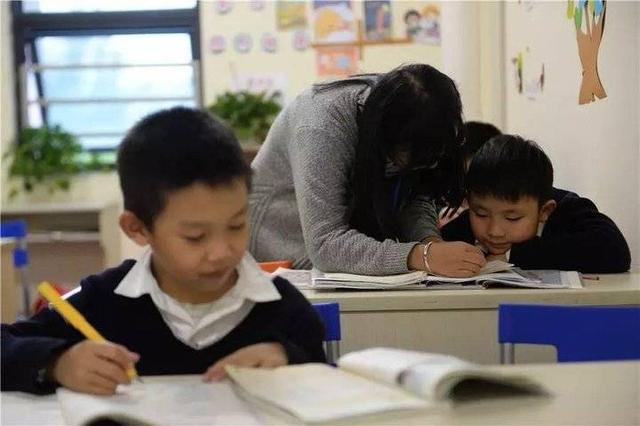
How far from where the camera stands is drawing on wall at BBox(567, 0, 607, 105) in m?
2.17

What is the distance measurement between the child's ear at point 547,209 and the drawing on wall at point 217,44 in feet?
12.7

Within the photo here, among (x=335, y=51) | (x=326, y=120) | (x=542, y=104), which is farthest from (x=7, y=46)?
(x=326, y=120)

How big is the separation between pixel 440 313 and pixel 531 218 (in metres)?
0.46

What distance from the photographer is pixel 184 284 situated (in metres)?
1.12

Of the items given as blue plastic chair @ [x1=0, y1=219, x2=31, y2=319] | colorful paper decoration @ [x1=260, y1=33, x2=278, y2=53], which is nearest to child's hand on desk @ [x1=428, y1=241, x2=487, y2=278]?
blue plastic chair @ [x1=0, y1=219, x2=31, y2=319]

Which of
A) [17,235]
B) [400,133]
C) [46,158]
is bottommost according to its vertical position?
[17,235]

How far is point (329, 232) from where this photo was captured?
6.05 ft

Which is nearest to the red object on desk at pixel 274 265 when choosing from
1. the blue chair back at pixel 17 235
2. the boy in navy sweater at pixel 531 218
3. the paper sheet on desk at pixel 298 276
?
the paper sheet on desk at pixel 298 276

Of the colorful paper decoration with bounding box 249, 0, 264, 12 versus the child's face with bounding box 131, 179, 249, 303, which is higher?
the colorful paper decoration with bounding box 249, 0, 264, 12

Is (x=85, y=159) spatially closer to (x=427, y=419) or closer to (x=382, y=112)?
(x=382, y=112)

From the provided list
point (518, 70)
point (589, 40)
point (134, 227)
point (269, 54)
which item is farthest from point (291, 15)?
point (134, 227)

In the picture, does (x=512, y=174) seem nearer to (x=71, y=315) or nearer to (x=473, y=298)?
(x=473, y=298)

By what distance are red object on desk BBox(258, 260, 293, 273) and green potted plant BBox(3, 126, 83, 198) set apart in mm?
3988

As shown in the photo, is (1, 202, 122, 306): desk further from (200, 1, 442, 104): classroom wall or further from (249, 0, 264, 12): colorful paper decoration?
(249, 0, 264, 12): colorful paper decoration
